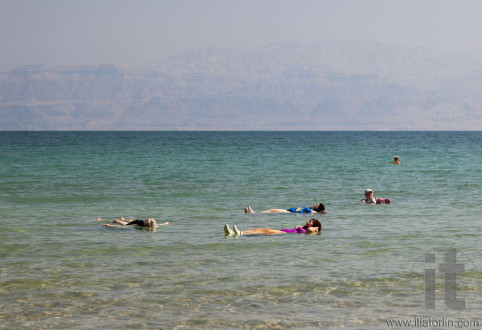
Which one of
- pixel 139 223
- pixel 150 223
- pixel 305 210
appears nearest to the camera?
pixel 150 223

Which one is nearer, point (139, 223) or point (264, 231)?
point (264, 231)

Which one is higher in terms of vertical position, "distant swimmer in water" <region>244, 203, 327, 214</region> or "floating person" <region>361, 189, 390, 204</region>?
"floating person" <region>361, 189, 390, 204</region>

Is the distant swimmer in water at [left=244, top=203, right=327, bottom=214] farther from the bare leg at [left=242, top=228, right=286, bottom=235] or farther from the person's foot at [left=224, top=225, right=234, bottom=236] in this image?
the person's foot at [left=224, top=225, right=234, bottom=236]

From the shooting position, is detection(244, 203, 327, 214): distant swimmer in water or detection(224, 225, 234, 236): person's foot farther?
detection(244, 203, 327, 214): distant swimmer in water

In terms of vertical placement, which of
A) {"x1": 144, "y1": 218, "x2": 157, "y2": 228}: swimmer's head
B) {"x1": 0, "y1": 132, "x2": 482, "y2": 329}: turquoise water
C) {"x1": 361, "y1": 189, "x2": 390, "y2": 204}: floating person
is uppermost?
{"x1": 361, "y1": 189, "x2": 390, "y2": 204}: floating person

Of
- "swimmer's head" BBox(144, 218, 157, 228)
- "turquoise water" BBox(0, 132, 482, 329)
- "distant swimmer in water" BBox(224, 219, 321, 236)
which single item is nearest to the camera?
"turquoise water" BBox(0, 132, 482, 329)

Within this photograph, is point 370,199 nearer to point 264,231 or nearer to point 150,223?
point 264,231

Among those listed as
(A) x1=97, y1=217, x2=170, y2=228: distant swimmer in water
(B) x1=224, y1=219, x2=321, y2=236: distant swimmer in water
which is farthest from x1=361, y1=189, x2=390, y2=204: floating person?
(A) x1=97, y1=217, x2=170, y2=228: distant swimmer in water

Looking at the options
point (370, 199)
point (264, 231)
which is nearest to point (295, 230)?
point (264, 231)

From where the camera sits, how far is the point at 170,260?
1622 centimetres

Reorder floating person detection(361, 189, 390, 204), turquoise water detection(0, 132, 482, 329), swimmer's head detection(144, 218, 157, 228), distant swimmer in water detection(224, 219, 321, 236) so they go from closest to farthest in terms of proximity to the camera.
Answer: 1. turquoise water detection(0, 132, 482, 329)
2. distant swimmer in water detection(224, 219, 321, 236)
3. swimmer's head detection(144, 218, 157, 228)
4. floating person detection(361, 189, 390, 204)

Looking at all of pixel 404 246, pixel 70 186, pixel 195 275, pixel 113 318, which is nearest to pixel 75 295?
pixel 113 318

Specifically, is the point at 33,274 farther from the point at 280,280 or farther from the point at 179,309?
the point at 280,280

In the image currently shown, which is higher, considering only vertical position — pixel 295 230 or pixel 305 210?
pixel 305 210
